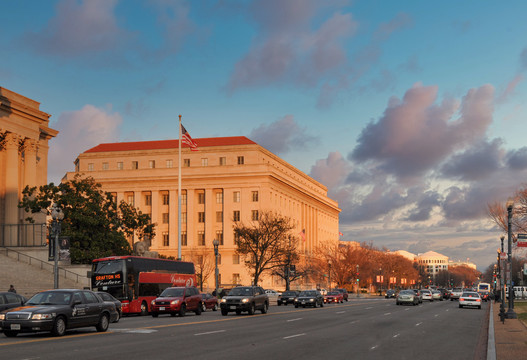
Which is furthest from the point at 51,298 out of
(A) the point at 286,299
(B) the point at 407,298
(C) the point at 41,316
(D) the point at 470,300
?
(A) the point at 286,299

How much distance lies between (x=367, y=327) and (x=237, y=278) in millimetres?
86183

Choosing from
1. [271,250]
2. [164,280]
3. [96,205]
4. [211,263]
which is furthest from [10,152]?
[211,263]

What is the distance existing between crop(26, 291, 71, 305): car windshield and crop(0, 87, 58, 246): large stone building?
3875cm

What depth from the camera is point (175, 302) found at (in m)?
37.8

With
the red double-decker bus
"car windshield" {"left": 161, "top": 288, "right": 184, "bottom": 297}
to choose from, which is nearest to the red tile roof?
the red double-decker bus

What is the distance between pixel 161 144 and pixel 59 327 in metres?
109

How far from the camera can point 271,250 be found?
83.3m

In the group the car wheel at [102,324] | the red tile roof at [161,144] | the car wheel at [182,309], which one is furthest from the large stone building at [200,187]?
the car wheel at [102,324]

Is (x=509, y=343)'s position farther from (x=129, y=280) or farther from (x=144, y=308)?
(x=144, y=308)

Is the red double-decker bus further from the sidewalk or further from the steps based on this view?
the sidewalk

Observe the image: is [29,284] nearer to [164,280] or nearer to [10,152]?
[164,280]

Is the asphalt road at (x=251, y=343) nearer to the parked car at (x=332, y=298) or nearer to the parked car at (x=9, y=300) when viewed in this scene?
the parked car at (x=9, y=300)

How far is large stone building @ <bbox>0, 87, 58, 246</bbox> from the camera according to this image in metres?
59.8

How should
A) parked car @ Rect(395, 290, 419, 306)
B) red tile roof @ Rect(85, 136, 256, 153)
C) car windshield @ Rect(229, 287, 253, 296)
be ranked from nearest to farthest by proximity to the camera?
car windshield @ Rect(229, 287, 253, 296), parked car @ Rect(395, 290, 419, 306), red tile roof @ Rect(85, 136, 256, 153)
